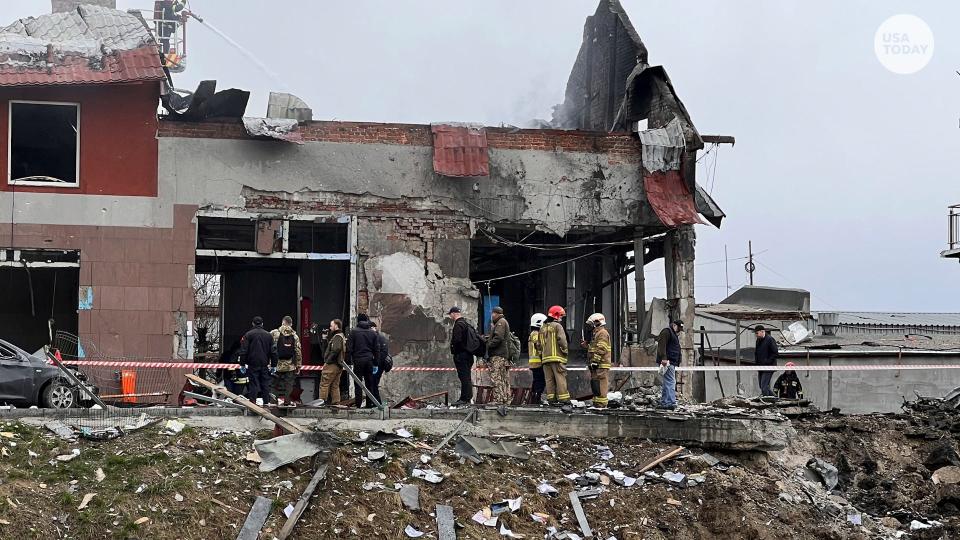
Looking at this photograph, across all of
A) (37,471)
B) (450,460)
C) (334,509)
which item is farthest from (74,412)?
(450,460)

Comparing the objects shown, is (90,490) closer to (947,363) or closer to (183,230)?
(183,230)

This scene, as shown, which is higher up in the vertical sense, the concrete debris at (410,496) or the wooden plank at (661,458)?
the wooden plank at (661,458)

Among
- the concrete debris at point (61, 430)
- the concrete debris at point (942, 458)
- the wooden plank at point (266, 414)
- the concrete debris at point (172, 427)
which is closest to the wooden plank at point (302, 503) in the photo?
the wooden plank at point (266, 414)

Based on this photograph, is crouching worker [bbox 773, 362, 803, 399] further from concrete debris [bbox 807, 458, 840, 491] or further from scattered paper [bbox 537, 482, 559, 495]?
scattered paper [bbox 537, 482, 559, 495]

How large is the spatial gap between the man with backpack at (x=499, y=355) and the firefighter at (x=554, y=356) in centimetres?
54

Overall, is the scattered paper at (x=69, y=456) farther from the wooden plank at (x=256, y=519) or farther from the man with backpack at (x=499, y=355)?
the man with backpack at (x=499, y=355)

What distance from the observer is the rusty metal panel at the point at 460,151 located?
21.2 meters

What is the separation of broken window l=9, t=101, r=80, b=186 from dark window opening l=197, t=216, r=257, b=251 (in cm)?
261

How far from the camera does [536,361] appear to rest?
1670 centimetres

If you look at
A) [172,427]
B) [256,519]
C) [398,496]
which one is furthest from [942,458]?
[172,427]

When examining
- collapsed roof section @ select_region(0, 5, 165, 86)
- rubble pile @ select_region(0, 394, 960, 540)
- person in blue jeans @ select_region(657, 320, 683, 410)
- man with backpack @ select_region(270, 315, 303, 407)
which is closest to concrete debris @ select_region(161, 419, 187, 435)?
rubble pile @ select_region(0, 394, 960, 540)

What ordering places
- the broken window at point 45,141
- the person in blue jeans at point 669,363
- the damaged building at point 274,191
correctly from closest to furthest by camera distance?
the person in blue jeans at point 669,363 < the damaged building at point 274,191 < the broken window at point 45,141

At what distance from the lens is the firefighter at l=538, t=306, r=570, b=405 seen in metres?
16.3

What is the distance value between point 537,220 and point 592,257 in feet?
14.3
